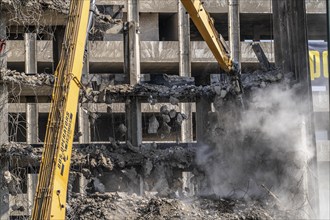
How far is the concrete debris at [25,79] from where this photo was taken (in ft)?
81.4

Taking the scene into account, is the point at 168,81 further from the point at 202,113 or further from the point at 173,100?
the point at 202,113

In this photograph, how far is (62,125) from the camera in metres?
12.4

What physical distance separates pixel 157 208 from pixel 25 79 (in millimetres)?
6913

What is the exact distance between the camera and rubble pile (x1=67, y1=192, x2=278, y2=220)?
67.7 ft

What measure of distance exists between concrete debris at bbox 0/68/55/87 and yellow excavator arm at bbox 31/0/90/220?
1167 cm

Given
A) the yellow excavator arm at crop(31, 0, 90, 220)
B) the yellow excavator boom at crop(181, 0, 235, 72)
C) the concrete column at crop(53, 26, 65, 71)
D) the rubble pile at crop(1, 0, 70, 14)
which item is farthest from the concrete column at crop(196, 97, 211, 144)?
the yellow excavator arm at crop(31, 0, 90, 220)

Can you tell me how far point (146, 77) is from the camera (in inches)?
1115

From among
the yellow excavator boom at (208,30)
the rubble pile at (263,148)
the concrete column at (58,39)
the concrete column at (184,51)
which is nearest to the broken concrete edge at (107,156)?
the rubble pile at (263,148)

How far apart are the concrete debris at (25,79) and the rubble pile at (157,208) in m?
4.13

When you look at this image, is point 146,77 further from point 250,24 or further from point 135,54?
point 250,24

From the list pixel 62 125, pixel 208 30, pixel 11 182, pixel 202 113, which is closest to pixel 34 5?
pixel 11 182

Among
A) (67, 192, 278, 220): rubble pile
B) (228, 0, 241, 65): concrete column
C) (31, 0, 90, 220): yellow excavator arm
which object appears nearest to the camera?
(31, 0, 90, 220): yellow excavator arm

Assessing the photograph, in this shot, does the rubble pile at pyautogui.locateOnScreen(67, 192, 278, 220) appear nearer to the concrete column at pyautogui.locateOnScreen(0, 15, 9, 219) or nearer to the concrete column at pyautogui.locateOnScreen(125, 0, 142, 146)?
the concrete column at pyautogui.locateOnScreen(0, 15, 9, 219)

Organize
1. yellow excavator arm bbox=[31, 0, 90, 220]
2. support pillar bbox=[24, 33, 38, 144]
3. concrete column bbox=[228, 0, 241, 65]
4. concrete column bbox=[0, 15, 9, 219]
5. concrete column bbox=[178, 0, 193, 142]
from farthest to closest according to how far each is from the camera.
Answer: concrete column bbox=[228, 0, 241, 65] < concrete column bbox=[178, 0, 193, 142] < support pillar bbox=[24, 33, 38, 144] < concrete column bbox=[0, 15, 9, 219] < yellow excavator arm bbox=[31, 0, 90, 220]
